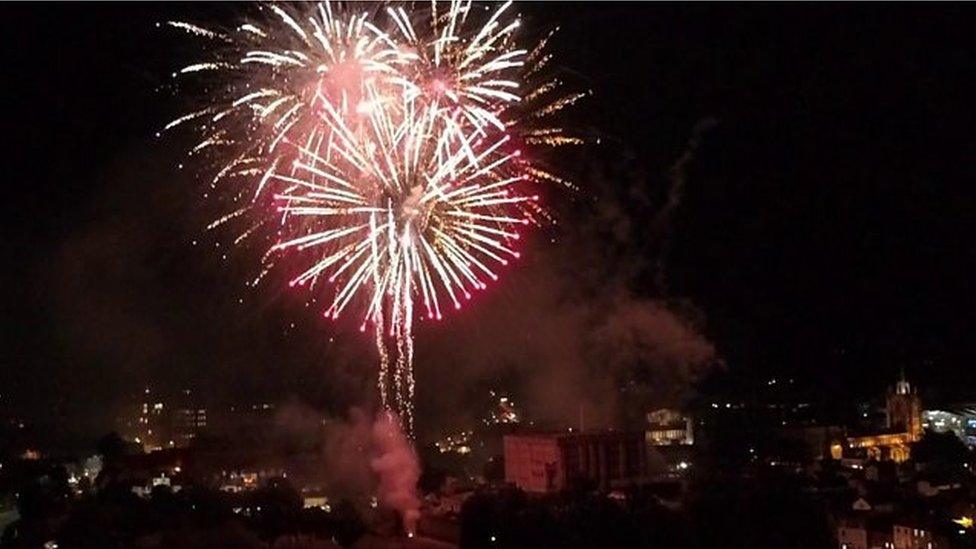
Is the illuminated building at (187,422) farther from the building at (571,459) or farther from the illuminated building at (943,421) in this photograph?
the illuminated building at (943,421)

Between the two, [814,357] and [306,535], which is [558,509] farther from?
[814,357]

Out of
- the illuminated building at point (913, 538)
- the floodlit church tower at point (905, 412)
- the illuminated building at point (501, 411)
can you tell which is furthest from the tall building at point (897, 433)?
the illuminated building at point (913, 538)

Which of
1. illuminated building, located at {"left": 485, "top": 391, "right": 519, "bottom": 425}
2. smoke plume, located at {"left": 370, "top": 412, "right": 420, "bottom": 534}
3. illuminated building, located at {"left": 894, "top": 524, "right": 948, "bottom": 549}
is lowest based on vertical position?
illuminated building, located at {"left": 894, "top": 524, "right": 948, "bottom": 549}

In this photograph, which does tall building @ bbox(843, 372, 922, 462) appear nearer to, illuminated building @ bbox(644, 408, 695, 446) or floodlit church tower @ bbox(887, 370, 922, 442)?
floodlit church tower @ bbox(887, 370, 922, 442)

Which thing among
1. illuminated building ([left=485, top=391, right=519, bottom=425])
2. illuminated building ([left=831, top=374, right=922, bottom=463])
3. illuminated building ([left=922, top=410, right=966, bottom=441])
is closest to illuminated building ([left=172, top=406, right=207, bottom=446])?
illuminated building ([left=485, top=391, right=519, bottom=425])

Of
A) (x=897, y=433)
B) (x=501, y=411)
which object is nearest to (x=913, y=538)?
(x=897, y=433)

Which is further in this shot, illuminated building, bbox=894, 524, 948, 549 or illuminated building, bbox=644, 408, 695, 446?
illuminated building, bbox=644, 408, 695, 446

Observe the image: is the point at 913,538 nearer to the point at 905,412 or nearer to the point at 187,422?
the point at 905,412
